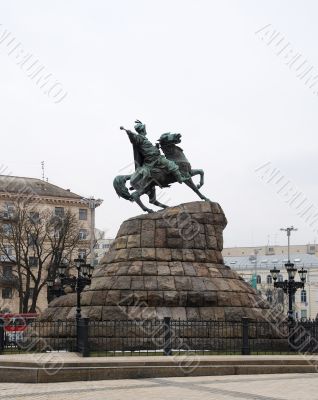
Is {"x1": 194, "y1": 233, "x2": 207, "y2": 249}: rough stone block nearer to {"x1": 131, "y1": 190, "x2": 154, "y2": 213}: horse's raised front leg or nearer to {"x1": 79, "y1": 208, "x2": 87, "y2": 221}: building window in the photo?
{"x1": 131, "y1": 190, "x2": 154, "y2": 213}: horse's raised front leg

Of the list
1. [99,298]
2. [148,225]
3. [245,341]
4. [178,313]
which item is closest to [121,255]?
[148,225]

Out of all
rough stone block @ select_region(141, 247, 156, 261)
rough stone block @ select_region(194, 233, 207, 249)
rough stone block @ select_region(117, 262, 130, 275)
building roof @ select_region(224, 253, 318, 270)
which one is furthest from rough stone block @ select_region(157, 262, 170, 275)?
building roof @ select_region(224, 253, 318, 270)

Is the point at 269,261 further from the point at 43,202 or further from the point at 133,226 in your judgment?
the point at 133,226

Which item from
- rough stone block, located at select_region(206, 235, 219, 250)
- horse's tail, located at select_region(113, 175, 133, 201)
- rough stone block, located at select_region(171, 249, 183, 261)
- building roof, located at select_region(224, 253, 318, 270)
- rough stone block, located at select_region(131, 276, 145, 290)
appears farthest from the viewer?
building roof, located at select_region(224, 253, 318, 270)

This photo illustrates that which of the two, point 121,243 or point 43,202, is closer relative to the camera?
point 121,243

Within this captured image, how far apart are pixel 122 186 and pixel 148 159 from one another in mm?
1247

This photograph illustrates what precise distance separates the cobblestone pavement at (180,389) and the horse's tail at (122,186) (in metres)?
9.32

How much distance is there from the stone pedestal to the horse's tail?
97 centimetres

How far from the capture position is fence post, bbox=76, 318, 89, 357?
18000 mm

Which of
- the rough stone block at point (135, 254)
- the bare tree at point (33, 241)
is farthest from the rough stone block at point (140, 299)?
the bare tree at point (33, 241)

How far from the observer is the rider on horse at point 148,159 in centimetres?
2358

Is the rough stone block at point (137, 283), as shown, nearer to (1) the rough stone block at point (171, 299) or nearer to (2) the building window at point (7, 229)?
(1) the rough stone block at point (171, 299)

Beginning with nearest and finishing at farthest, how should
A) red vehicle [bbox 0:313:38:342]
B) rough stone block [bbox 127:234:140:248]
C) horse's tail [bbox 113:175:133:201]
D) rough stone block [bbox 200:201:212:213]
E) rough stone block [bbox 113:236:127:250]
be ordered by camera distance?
red vehicle [bbox 0:313:38:342]
rough stone block [bbox 127:234:140:248]
rough stone block [bbox 113:236:127:250]
rough stone block [bbox 200:201:212:213]
horse's tail [bbox 113:175:133:201]

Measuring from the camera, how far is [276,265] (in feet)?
306
